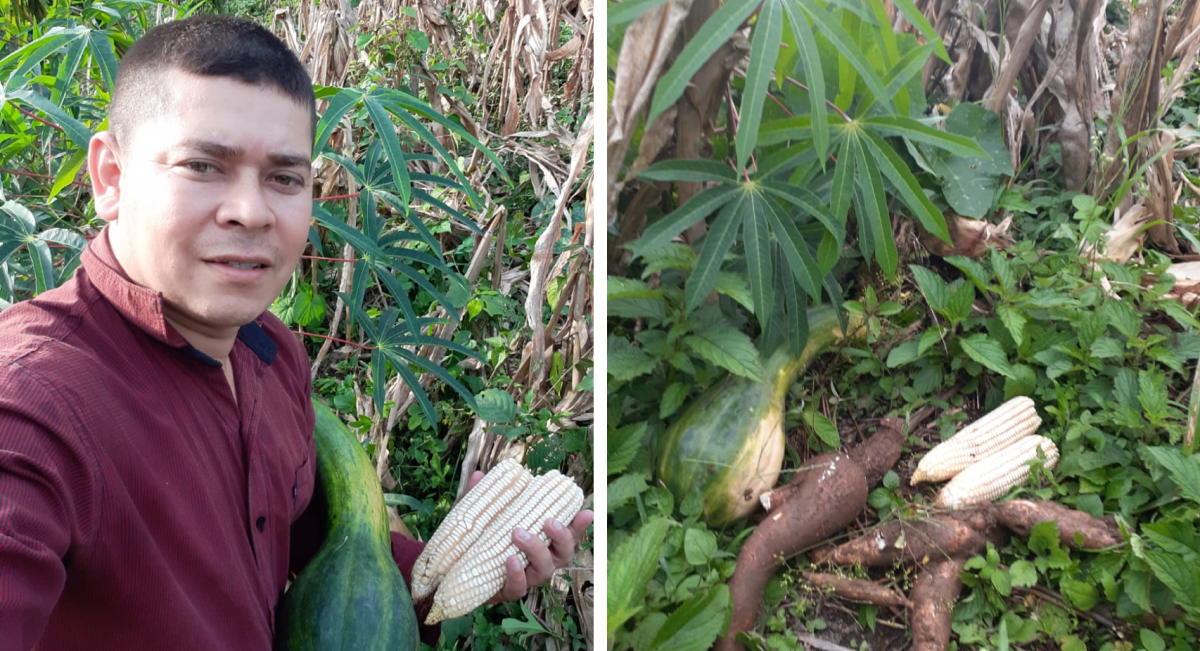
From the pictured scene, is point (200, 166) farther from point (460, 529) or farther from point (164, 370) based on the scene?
point (460, 529)

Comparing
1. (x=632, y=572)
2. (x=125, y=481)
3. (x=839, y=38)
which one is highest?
(x=839, y=38)

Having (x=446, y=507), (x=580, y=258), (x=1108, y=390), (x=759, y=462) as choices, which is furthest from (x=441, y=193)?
(x=1108, y=390)

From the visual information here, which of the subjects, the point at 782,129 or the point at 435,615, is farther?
the point at 435,615

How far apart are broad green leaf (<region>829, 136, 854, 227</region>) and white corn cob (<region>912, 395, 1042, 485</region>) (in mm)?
258

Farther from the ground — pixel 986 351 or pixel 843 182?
pixel 843 182

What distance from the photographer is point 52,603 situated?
1.65 feet

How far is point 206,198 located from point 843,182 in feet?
1.86

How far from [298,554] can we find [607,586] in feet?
1.33

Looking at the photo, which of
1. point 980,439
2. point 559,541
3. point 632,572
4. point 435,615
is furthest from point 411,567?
point 980,439

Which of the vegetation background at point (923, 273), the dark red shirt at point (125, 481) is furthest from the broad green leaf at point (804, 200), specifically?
the dark red shirt at point (125, 481)

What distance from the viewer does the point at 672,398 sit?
891 millimetres

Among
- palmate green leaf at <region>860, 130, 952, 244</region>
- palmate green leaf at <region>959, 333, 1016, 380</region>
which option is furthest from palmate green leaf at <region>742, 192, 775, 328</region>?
palmate green leaf at <region>959, 333, 1016, 380</region>

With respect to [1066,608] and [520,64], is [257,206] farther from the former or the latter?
[520,64]

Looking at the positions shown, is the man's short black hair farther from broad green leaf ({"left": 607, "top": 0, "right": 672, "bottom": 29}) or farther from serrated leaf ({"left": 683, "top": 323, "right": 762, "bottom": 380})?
serrated leaf ({"left": 683, "top": 323, "right": 762, "bottom": 380})
